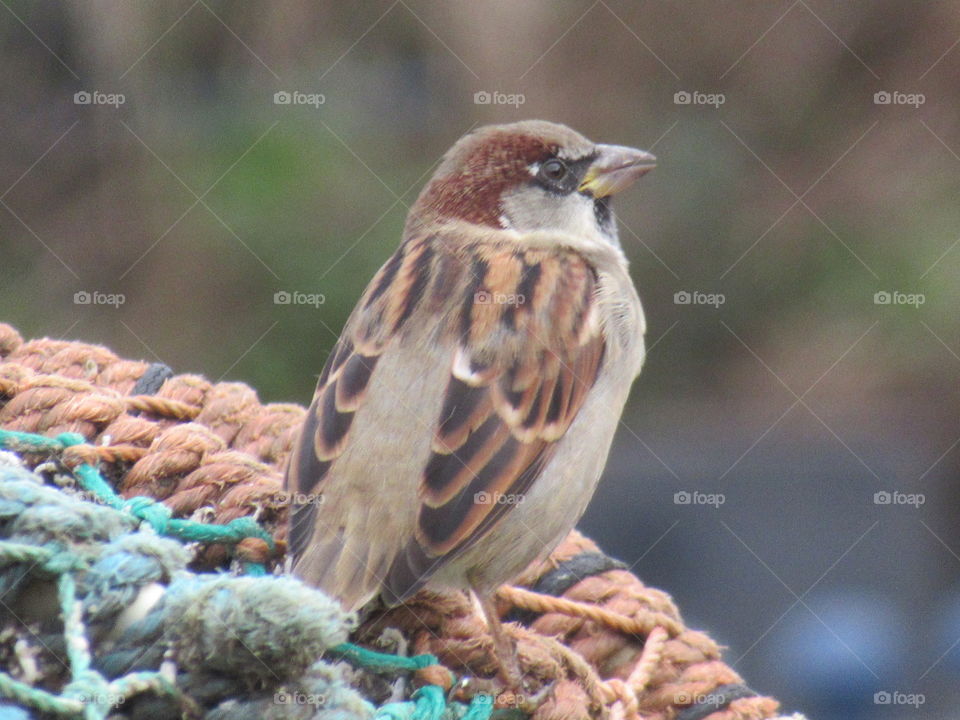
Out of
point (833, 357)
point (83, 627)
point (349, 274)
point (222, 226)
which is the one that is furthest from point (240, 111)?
point (83, 627)

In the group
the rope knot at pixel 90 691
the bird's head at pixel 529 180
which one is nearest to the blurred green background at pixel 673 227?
the bird's head at pixel 529 180

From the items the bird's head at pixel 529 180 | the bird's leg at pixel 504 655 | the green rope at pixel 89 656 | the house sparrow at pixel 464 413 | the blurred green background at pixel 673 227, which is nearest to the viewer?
the green rope at pixel 89 656

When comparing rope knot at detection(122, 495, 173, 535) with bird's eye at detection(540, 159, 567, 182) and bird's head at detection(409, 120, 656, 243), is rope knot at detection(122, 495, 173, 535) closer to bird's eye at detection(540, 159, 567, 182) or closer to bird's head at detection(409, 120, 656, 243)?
bird's head at detection(409, 120, 656, 243)

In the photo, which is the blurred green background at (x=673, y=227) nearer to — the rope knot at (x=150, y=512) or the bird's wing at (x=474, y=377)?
the bird's wing at (x=474, y=377)

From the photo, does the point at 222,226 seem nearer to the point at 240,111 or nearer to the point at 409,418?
the point at 240,111

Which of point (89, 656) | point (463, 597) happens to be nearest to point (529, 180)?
point (463, 597)

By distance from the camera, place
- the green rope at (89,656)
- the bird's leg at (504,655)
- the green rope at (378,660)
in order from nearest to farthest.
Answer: the green rope at (89,656) < the green rope at (378,660) < the bird's leg at (504,655)
